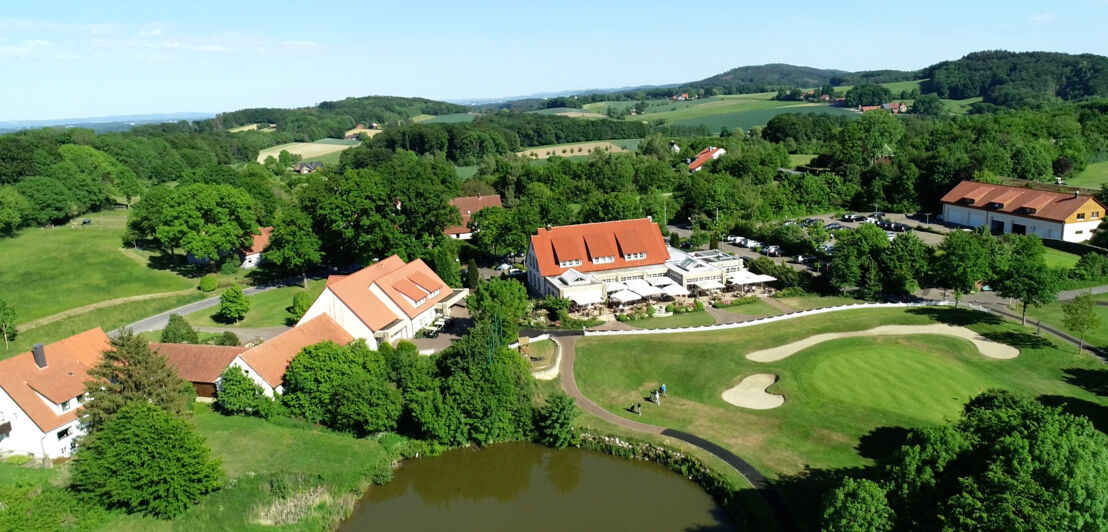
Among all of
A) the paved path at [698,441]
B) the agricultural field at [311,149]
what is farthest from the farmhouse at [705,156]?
the agricultural field at [311,149]

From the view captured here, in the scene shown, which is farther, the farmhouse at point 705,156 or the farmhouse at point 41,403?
the farmhouse at point 705,156

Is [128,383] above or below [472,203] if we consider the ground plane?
below

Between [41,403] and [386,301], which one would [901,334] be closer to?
[386,301]

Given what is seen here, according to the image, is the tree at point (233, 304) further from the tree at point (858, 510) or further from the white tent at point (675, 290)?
the tree at point (858, 510)

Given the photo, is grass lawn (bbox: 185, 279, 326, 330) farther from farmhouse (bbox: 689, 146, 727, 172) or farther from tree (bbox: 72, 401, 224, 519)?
farmhouse (bbox: 689, 146, 727, 172)

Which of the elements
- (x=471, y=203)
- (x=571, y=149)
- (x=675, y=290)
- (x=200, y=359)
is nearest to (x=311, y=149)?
(x=571, y=149)

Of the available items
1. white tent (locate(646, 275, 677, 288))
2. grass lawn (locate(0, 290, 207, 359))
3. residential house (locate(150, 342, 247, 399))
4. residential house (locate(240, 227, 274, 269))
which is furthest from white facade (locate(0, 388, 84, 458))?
white tent (locate(646, 275, 677, 288))

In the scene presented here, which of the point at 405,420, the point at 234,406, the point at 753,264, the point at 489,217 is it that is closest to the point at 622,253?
the point at 753,264
